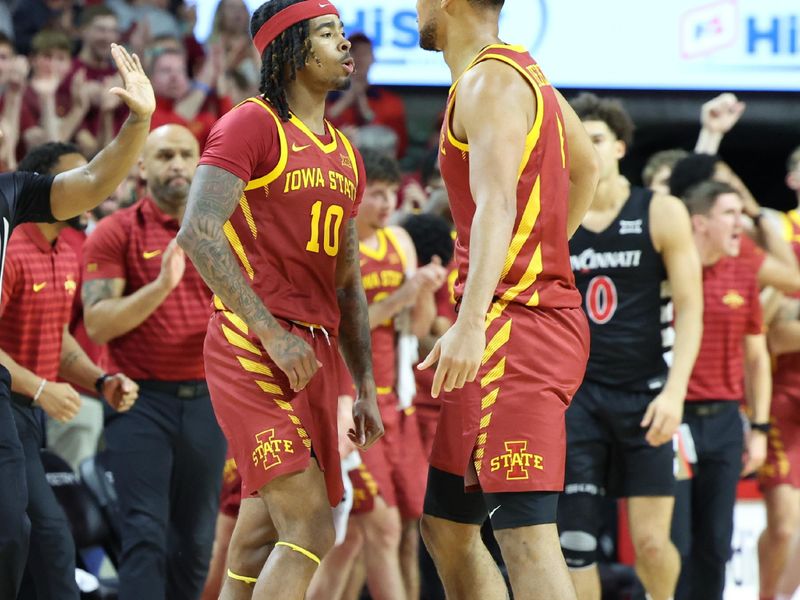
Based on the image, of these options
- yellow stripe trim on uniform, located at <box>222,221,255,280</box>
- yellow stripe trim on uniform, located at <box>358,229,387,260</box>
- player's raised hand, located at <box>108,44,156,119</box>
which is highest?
player's raised hand, located at <box>108,44,156,119</box>

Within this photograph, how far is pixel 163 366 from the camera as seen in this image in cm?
628

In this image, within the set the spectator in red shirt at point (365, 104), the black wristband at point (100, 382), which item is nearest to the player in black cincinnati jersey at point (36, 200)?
the black wristband at point (100, 382)

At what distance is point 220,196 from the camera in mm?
4270

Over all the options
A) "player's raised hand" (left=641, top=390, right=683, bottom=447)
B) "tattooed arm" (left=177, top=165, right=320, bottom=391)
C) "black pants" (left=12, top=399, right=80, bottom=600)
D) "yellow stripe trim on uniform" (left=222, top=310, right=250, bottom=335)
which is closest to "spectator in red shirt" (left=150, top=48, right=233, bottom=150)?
"black pants" (left=12, top=399, right=80, bottom=600)

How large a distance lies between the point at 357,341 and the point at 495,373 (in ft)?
3.13

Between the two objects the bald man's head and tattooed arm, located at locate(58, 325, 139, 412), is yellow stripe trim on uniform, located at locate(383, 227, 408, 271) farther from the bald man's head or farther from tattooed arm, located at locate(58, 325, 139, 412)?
tattooed arm, located at locate(58, 325, 139, 412)

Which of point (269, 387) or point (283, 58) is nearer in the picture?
point (269, 387)

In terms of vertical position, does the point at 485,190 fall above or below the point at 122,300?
above

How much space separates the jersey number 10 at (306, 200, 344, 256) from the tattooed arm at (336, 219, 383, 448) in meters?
0.14

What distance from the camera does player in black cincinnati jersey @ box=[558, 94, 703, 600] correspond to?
5.99 metres

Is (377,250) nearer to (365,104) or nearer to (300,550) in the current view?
(300,550)

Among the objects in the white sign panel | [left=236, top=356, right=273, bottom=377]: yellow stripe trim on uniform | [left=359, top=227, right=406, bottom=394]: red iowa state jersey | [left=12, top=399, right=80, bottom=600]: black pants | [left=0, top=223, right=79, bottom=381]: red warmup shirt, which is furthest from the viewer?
the white sign panel

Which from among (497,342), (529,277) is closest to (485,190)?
(529,277)

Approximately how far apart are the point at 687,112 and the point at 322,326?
8099mm
